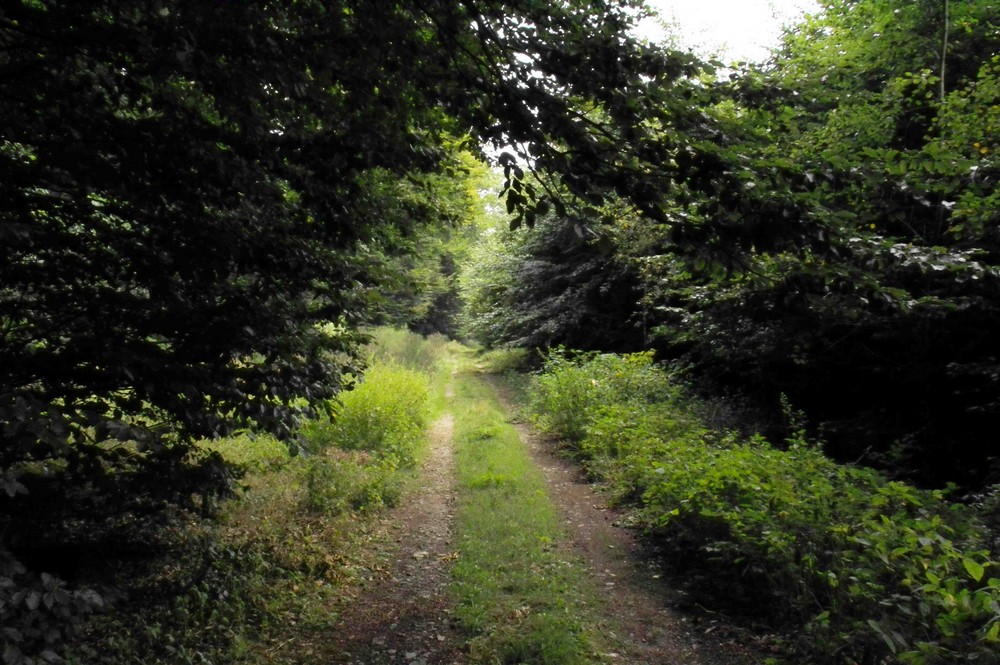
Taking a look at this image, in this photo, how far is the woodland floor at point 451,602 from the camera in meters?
4.93

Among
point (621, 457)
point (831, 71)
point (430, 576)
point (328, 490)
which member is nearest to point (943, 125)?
point (831, 71)

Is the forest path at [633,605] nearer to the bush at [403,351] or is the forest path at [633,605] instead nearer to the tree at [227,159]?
the tree at [227,159]

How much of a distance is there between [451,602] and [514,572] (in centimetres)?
75

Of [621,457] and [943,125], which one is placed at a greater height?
[943,125]

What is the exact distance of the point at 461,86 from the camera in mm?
4535

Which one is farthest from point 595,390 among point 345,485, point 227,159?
point 227,159

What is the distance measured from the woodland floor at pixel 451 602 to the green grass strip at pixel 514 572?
175 millimetres

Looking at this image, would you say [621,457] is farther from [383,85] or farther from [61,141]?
[61,141]

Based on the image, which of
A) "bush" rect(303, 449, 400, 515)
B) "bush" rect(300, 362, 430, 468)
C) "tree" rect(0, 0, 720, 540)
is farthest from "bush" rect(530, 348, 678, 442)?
"tree" rect(0, 0, 720, 540)

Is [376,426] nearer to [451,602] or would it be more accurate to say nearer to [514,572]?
[514,572]

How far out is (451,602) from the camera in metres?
5.80

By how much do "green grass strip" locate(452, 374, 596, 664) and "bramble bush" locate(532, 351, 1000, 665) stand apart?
1.25 metres

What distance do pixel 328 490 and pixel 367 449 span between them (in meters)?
2.59

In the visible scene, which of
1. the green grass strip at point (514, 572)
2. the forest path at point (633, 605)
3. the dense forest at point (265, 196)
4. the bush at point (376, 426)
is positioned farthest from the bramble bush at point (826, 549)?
the bush at point (376, 426)
